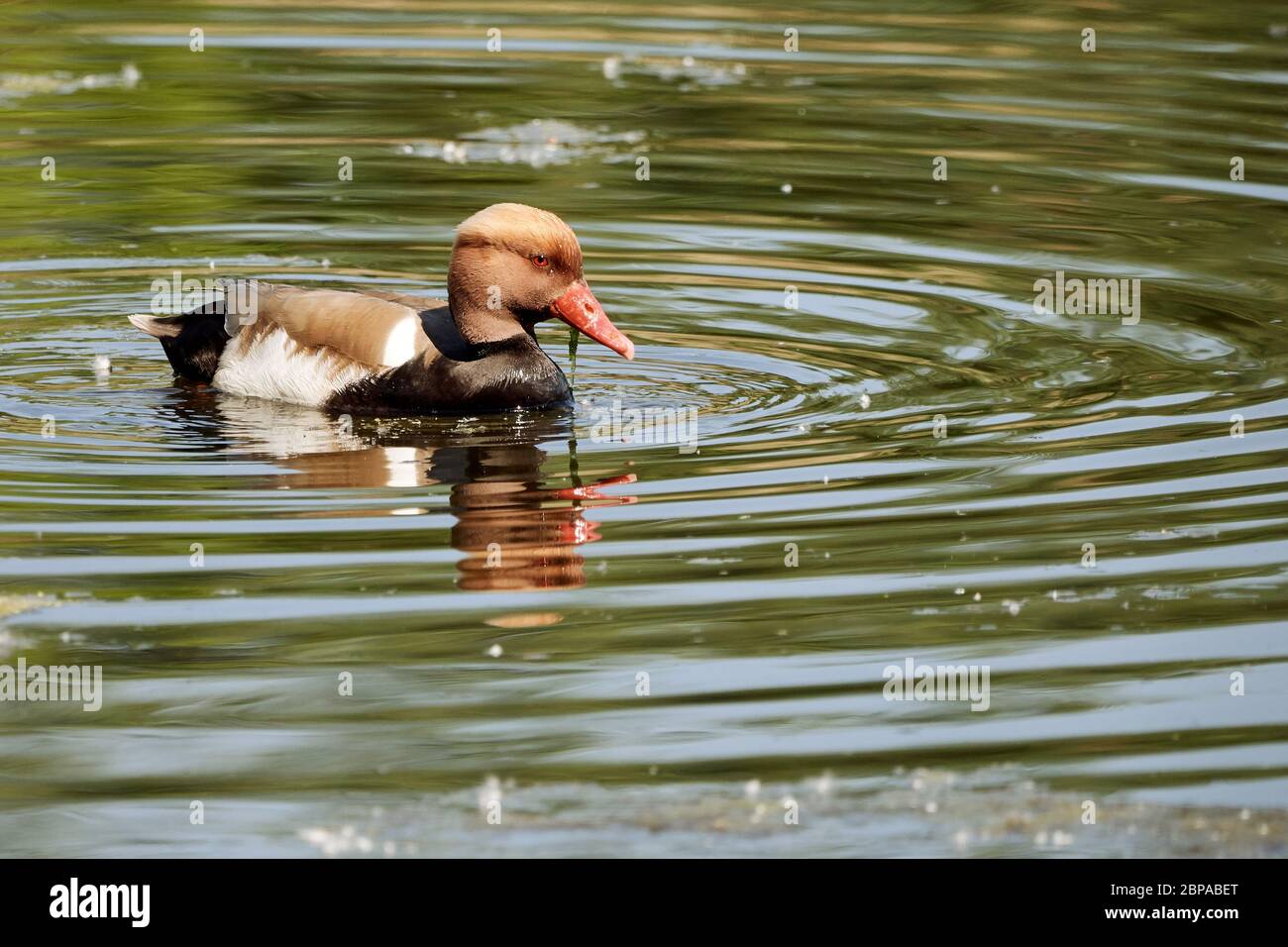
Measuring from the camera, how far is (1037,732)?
6168 mm

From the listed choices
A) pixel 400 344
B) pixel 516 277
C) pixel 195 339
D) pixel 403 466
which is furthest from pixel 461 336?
pixel 195 339

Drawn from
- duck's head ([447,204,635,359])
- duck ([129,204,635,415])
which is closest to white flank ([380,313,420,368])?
duck ([129,204,635,415])

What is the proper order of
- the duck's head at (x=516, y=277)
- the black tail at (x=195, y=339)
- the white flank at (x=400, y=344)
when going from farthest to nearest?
the black tail at (x=195, y=339)
the white flank at (x=400, y=344)
the duck's head at (x=516, y=277)

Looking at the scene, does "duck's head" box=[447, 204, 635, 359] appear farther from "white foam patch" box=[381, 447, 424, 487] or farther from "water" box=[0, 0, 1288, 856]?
"white foam patch" box=[381, 447, 424, 487]

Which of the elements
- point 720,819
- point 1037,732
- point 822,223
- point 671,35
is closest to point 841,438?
point 1037,732

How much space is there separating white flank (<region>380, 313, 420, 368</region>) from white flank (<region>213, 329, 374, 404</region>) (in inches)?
4.4

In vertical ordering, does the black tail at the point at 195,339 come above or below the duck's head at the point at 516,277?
below

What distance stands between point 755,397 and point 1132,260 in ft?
11.7

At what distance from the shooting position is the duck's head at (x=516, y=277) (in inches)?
386

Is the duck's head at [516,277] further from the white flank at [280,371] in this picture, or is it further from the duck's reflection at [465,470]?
the white flank at [280,371]

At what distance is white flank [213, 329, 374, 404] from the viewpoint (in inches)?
393

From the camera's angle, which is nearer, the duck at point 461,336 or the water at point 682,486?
the water at point 682,486

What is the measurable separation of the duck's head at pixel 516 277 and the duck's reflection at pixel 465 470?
1.47ft

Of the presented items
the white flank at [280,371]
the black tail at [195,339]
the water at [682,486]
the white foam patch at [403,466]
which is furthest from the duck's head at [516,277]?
the black tail at [195,339]
